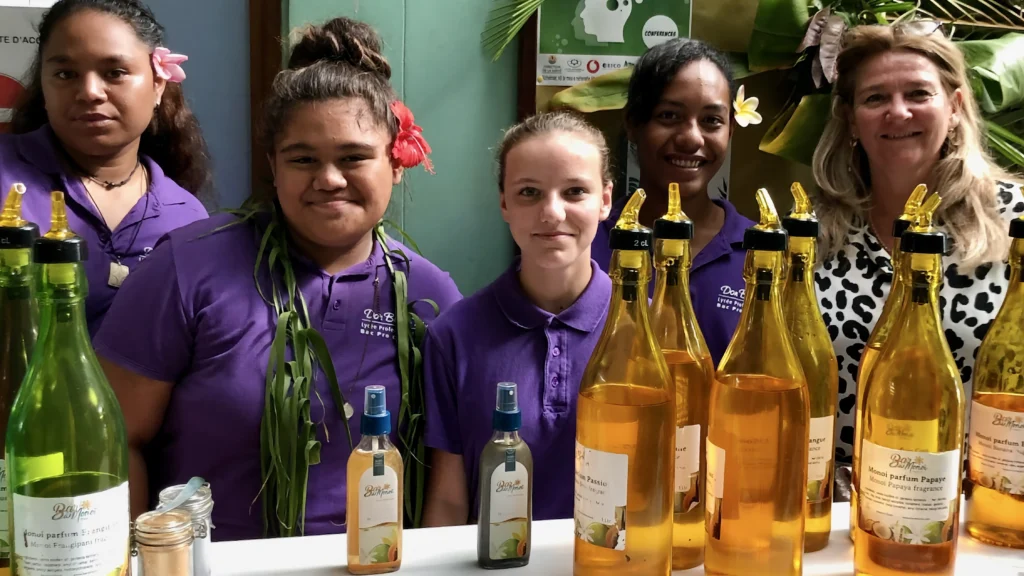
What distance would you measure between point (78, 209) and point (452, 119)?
39.0 inches

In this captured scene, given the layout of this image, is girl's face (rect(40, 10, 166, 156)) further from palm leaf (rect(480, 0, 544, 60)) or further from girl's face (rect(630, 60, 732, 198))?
girl's face (rect(630, 60, 732, 198))

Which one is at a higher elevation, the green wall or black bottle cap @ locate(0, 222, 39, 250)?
the green wall

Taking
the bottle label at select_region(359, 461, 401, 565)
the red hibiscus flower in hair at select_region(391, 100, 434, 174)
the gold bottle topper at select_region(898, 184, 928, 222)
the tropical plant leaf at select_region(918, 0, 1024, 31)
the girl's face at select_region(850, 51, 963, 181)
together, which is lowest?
the bottle label at select_region(359, 461, 401, 565)

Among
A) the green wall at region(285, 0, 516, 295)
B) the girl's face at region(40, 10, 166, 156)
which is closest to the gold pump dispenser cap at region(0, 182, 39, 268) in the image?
the girl's face at region(40, 10, 166, 156)

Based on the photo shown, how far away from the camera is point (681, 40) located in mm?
1870

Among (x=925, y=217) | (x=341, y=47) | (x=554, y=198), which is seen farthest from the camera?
(x=341, y=47)

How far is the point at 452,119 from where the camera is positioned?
88.0 inches

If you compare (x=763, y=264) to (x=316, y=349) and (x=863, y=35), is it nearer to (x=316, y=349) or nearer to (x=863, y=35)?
(x=316, y=349)

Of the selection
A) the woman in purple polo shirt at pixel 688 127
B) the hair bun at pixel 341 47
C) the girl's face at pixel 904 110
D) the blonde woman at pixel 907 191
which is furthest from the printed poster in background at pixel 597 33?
the hair bun at pixel 341 47

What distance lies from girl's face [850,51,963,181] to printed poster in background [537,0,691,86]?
66 cm

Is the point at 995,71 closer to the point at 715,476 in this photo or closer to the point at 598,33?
the point at 598,33

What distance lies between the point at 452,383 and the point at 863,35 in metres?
1.21

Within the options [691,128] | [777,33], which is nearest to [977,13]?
[777,33]

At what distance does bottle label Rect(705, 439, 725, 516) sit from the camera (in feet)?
2.35
